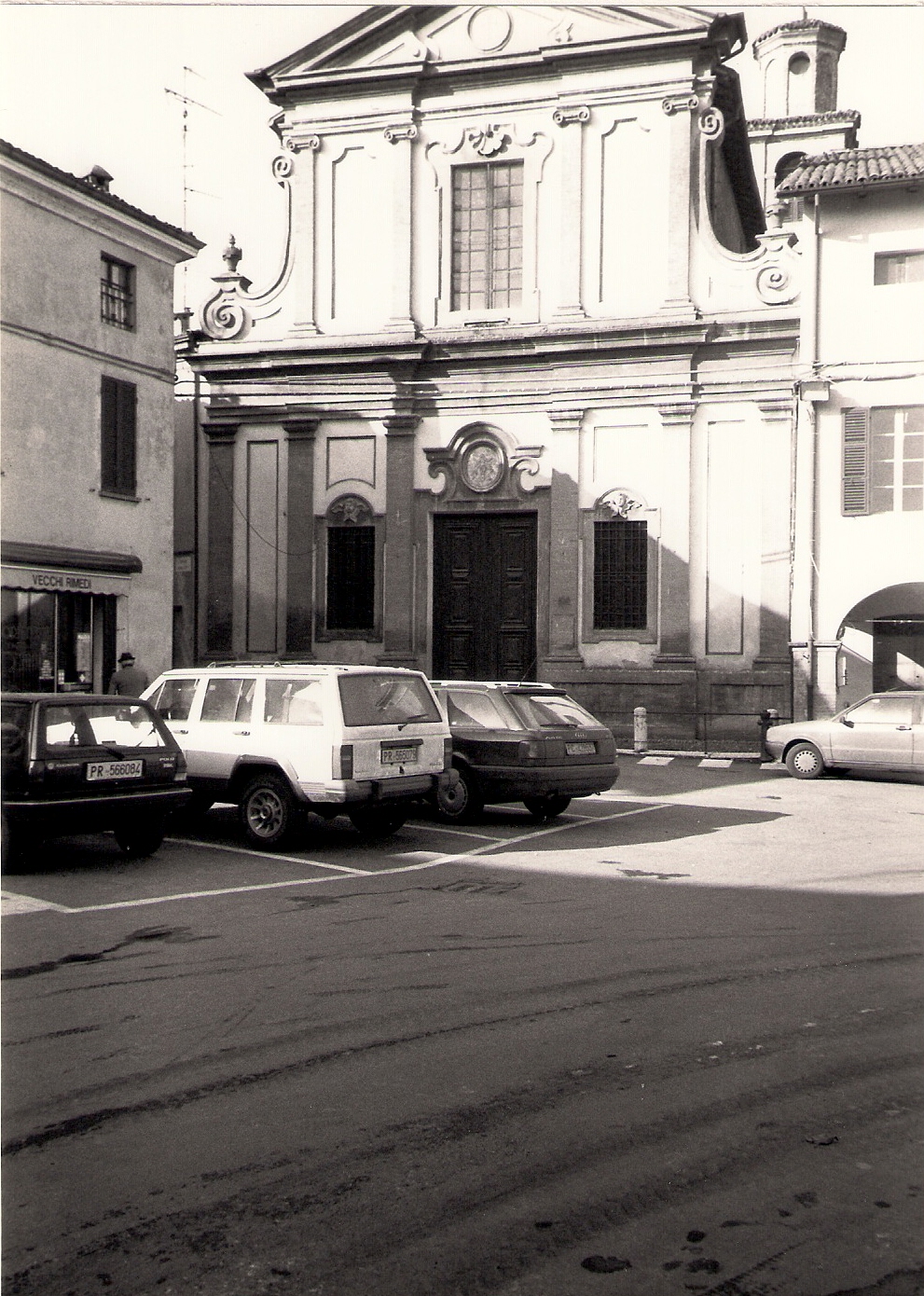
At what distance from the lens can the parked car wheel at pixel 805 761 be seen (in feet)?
58.9

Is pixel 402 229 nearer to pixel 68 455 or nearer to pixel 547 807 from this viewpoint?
pixel 547 807

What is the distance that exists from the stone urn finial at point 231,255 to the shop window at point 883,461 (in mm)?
12369

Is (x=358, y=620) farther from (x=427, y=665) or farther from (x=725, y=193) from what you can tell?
(x=725, y=193)

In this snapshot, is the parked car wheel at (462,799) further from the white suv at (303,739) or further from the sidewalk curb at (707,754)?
the sidewalk curb at (707,754)

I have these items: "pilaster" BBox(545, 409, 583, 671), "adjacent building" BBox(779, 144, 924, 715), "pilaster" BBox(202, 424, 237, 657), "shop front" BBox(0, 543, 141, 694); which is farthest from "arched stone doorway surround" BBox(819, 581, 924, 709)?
"shop front" BBox(0, 543, 141, 694)

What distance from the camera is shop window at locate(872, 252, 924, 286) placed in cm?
2123

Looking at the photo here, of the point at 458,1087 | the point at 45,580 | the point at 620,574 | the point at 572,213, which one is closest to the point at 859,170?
the point at 572,213

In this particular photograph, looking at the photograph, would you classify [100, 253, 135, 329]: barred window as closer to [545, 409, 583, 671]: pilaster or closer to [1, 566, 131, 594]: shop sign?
[1, 566, 131, 594]: shop sign

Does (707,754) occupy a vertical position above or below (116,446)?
below

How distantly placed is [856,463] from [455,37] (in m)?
10.9

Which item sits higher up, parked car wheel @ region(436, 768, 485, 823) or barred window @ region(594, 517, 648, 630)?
barred window @ region(594, 517, 648, 630)

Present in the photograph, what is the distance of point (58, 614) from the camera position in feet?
21.6

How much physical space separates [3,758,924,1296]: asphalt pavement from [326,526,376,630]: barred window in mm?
16007

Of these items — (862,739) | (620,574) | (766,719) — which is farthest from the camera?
(620,574)
